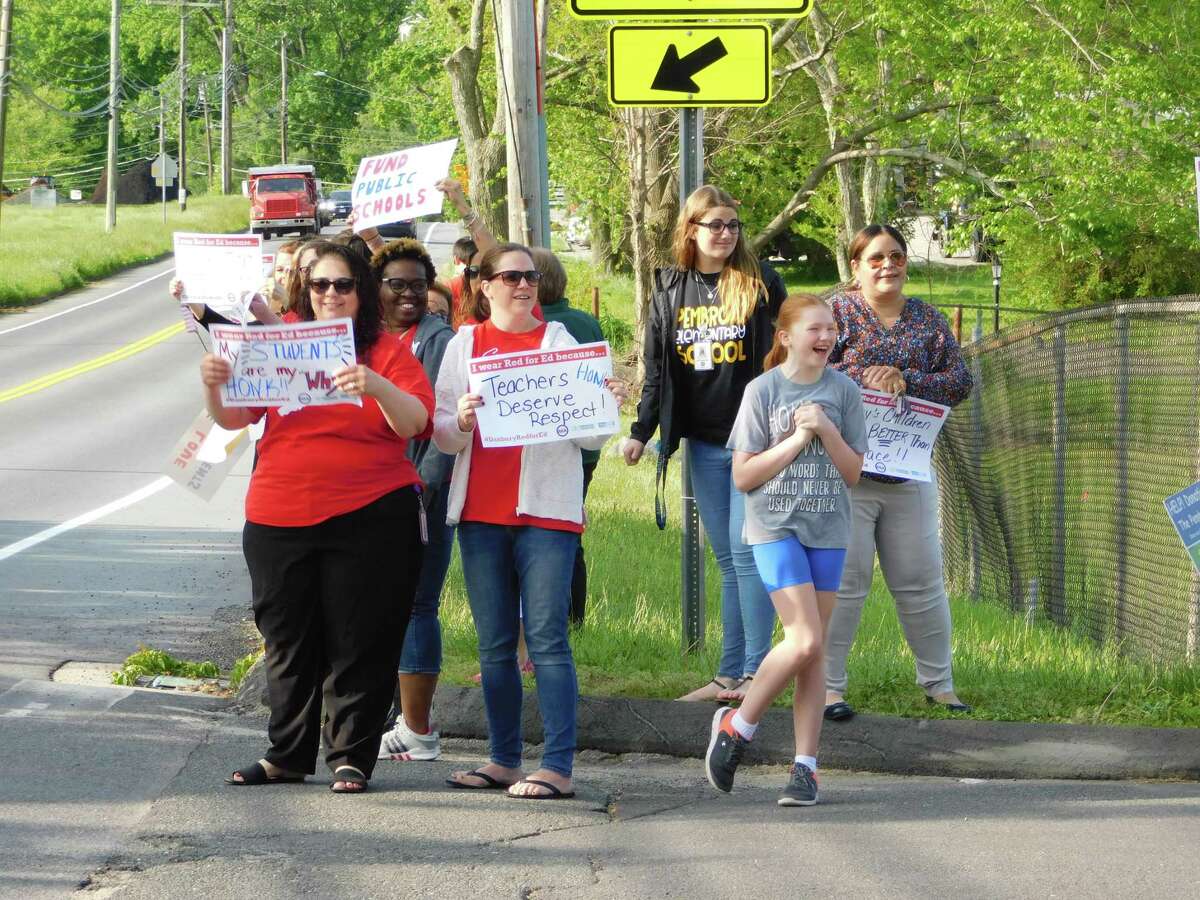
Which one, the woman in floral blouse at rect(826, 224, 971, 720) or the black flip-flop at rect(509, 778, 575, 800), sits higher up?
the woman in floral blouse at rect(826, 224, 971, 720)

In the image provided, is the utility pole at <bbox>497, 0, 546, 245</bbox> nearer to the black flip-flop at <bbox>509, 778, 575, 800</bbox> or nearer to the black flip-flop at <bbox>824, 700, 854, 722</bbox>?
the black flip-flop at <bbox>824, 700, 854, 722</bbox>

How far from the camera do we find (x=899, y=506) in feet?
22.2

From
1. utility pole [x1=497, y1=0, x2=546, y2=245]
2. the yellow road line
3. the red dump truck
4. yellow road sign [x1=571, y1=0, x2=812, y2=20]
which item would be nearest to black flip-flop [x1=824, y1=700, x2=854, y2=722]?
yellow road sign [x1=571, y1=0, x2=812, y2=20]

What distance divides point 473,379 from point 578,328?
2.91 feet

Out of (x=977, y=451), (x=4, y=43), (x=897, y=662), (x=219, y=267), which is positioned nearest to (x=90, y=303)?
(x=4, y=43)

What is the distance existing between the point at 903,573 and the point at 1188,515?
109cm

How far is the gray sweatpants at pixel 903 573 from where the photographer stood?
22.2 ft

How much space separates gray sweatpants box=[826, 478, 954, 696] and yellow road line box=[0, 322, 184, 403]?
63.3 ft

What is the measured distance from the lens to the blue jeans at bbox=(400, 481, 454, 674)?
6.62 m

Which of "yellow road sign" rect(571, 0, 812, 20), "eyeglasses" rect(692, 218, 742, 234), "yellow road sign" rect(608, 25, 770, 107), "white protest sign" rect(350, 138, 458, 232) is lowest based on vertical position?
"eyeglasses" rect(692, 218, 742, 234)

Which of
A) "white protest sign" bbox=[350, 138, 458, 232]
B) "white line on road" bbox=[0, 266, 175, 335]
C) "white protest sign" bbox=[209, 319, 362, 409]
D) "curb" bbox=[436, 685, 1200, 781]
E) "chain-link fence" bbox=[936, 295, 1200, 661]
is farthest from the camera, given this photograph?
"white line on road" bbox=[0, 266, 175, 335]

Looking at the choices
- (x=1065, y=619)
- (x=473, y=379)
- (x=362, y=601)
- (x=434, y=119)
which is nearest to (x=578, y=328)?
(x=473, y=379)

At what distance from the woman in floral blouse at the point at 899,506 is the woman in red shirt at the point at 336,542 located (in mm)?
1752

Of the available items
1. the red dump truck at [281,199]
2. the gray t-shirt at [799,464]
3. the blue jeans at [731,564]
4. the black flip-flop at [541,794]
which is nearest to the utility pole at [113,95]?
the red dump truck at [281,199]
